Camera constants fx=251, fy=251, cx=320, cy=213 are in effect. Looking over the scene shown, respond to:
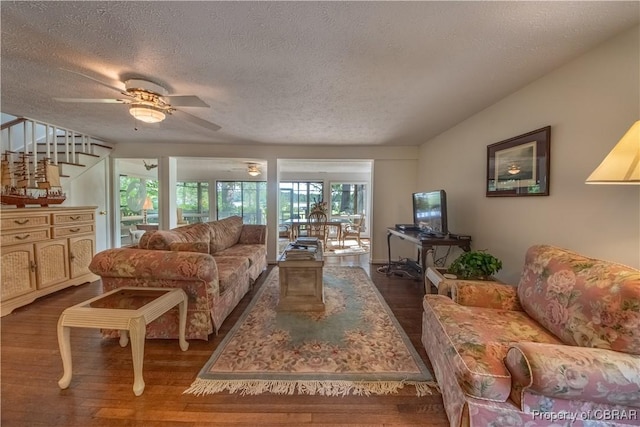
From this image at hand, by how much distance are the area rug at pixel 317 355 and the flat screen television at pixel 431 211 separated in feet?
4.02

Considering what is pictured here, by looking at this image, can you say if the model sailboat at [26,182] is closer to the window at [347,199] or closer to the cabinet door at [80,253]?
the cabinet door at [80,253]

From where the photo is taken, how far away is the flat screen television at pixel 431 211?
3074 mm

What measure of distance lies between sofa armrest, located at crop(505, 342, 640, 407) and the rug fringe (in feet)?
2.58

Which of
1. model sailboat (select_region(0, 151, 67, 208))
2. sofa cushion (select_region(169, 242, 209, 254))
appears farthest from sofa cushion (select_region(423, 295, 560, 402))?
model sailboat (select_region(0, 151, 67, 208))

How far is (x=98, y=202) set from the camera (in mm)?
4559

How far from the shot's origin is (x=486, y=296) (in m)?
1.85

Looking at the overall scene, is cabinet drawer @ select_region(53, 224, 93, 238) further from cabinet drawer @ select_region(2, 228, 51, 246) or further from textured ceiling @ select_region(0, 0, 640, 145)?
textured ceiling @ select_region(0, 0, 640, 145)

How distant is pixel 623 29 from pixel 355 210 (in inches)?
289

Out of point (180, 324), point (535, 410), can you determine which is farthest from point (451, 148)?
A: point (180, 324)

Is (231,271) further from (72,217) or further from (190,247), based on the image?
(72,217)

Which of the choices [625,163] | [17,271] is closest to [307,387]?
[625,163]

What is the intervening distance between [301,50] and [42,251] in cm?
377

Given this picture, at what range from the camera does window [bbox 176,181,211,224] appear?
812cm

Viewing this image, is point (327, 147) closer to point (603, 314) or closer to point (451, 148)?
point (451, 148)
